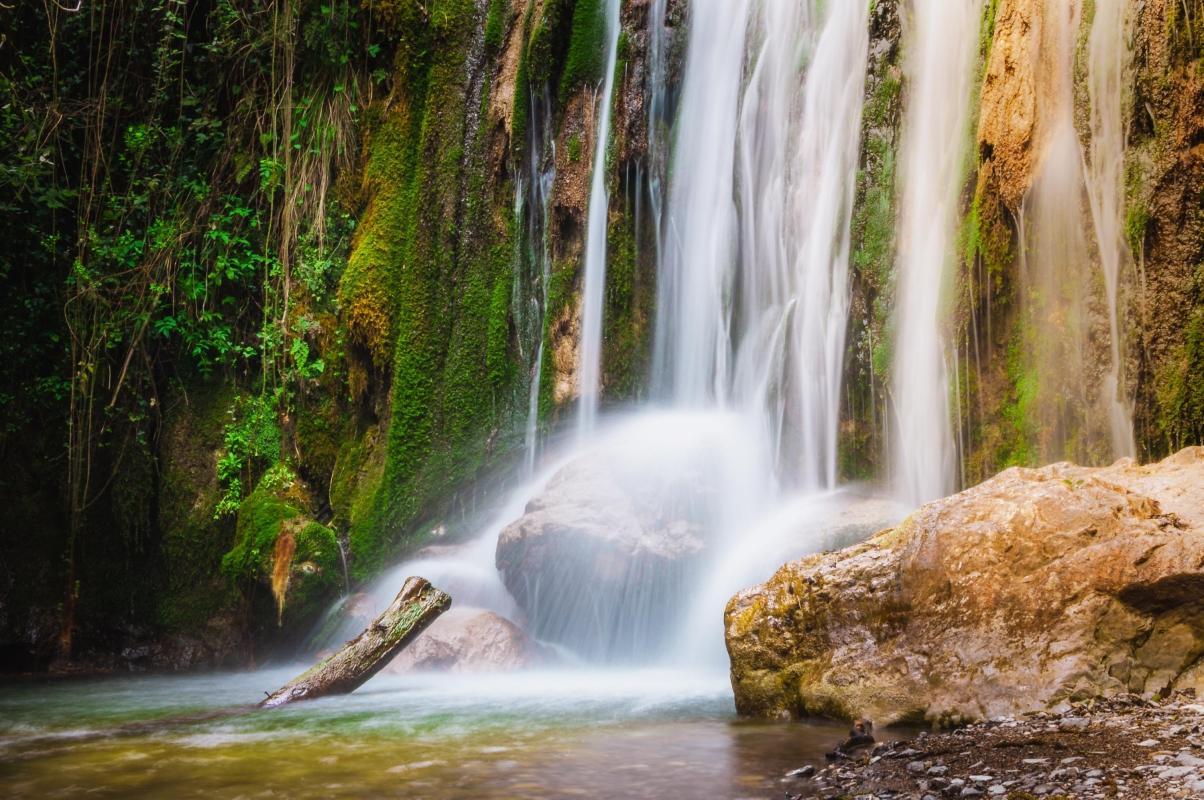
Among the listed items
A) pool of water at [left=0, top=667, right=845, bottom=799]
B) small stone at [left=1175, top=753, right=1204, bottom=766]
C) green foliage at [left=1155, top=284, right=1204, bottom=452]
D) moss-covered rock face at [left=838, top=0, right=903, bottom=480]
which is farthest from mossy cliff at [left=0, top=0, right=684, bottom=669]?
small stone at [left=1175, top=753, right=1204, bottom=766]

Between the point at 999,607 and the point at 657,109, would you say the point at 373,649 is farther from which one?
the point at 657,109

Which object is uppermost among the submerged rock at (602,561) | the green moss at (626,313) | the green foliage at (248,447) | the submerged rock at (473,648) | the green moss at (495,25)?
the green moss at (495,25)

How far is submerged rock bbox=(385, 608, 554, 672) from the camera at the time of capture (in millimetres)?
7699

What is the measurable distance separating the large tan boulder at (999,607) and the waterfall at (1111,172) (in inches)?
33.8

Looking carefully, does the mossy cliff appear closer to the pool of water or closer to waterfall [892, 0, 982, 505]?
waterfall [892, 0, 982, 505]

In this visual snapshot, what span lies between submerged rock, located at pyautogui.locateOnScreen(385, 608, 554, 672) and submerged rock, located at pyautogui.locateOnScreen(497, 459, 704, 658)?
→ 0.58 feet

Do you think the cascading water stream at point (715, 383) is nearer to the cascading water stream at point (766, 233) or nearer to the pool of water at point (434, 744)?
the cascading water stream at point (766, 233)

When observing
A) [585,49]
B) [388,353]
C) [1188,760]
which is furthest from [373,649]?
[585,49]

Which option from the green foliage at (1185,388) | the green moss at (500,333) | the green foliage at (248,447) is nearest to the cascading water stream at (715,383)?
the green moss at (500,333)

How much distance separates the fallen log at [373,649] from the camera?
21.6 ft

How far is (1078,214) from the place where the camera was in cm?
611

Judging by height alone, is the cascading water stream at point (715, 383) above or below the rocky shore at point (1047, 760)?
above

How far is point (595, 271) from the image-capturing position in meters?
9.81

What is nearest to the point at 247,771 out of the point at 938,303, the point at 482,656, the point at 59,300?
the point at 482,656
